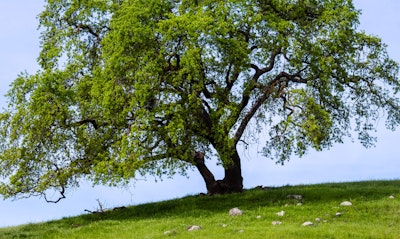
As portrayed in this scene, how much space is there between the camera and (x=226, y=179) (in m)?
34.8

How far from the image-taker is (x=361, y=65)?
35.4 m

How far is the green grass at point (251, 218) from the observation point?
22219 millimetres

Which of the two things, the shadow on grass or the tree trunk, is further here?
the tree trunk

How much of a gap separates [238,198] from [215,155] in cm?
271

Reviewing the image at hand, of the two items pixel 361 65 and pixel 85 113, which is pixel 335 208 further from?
pixel 85 113

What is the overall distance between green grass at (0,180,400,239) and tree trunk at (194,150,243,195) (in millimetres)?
1245

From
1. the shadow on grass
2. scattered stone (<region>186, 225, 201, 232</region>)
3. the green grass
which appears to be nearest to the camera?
the green grass

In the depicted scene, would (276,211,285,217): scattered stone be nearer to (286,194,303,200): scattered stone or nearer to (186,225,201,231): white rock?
(186,225,201,231): white rock

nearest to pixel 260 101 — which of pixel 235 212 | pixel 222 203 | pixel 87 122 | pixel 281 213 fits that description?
pixel 222 203

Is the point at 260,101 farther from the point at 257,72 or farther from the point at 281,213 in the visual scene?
the point at 281,213

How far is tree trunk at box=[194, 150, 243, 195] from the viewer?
1356 inches

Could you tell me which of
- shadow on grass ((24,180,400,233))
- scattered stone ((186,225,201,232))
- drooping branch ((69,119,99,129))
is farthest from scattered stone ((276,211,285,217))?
drooping branch ((69,119,99,129))

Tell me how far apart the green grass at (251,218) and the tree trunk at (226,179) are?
124 centimetres

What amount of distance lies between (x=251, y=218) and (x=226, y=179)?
897cm
